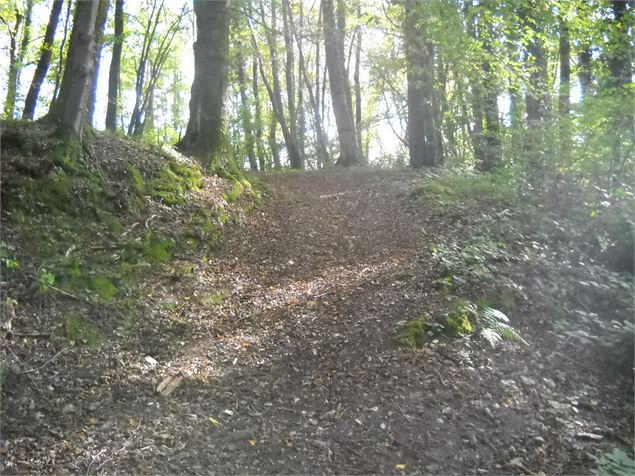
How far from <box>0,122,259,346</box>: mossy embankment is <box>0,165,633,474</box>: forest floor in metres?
0.35

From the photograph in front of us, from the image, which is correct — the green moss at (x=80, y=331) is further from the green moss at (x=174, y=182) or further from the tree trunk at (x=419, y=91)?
the tree trunk at (x=419, y=91)

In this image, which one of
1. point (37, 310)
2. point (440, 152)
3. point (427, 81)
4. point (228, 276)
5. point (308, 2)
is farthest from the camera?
point (308, 2)

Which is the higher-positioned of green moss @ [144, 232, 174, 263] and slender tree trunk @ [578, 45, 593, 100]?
slender tree trunk @ [578, 45, 593, 100]

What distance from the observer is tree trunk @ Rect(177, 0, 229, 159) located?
10398mm

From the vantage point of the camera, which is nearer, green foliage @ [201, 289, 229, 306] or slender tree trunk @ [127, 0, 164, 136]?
green foliage @ [201, 289, 229, 306]

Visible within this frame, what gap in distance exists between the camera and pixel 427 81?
12.8 metres

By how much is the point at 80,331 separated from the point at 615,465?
15.7 ft

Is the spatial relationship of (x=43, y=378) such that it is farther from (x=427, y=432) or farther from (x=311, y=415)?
(x=427, y=432)

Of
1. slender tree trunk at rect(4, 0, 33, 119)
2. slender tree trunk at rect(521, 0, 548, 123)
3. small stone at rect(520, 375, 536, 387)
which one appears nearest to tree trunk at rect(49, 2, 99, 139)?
small stone at rect(520, 375, 536, 387)

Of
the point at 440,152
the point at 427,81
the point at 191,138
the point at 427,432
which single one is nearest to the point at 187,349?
the point at 427,432

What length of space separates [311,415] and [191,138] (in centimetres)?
746

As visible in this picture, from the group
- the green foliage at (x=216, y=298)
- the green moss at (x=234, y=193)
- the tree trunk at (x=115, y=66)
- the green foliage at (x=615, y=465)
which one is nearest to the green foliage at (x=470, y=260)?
the green foliage at (x=615, y=465)

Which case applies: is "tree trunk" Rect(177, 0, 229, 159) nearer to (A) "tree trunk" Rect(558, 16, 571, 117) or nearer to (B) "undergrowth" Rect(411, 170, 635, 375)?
(B) "undergrowth" Rect(411, 170, 635, 375)

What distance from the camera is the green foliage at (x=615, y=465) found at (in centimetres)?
360
